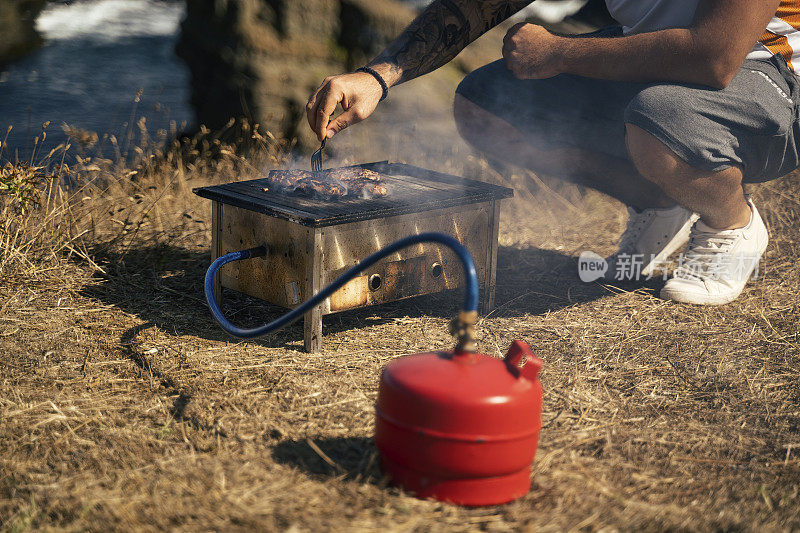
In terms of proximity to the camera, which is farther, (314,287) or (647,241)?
(647,241)

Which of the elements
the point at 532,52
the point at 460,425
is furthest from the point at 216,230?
the point at 460,425

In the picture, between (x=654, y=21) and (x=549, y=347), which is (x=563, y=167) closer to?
(x=654, y=21)

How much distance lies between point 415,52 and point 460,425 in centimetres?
201

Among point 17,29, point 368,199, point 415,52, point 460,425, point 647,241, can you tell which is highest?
point 415,52

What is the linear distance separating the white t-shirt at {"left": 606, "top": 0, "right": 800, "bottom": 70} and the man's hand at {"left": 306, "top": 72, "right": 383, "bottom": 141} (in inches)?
43.6

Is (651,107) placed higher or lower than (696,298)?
higher

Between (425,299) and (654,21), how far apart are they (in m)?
1.47

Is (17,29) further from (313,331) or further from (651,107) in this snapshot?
(651,107)

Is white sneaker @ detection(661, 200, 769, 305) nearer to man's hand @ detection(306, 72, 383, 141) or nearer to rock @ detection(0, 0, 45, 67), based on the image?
man's hand @ detection(306, 72, 383, 141)

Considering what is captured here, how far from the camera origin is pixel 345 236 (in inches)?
107

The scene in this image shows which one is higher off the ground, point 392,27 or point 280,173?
point 392,27

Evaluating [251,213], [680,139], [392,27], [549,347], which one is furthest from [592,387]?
[392,27]

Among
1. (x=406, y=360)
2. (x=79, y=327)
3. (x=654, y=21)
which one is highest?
(x=654, y=21)

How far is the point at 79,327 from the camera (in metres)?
2.98
